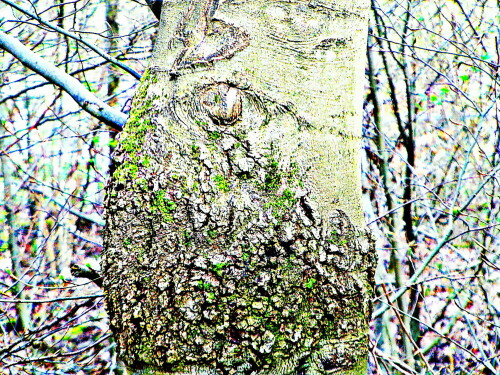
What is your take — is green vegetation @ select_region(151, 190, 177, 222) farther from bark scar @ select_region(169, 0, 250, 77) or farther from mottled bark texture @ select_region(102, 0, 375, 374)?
bark scar @ select_region(169, 0, 250, 77)

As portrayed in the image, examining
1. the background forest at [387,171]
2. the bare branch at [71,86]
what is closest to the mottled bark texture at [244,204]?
the bare branch at [71,86]

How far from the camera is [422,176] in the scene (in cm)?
426

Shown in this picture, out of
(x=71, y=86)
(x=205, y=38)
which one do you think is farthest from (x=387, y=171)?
(x=205, y=38)

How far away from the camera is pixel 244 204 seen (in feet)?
2.81

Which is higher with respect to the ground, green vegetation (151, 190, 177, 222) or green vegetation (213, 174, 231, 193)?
green vegetation (213, 174, 231, 193)

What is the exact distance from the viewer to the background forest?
374 cm

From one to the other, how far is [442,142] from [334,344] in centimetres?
409

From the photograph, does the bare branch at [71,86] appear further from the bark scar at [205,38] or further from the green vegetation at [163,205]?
the green vegetation at [163,205]

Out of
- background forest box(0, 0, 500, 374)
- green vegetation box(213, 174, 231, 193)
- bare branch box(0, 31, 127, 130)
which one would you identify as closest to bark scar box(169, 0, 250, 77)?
green vegetation box(213, 174, 231, 193)

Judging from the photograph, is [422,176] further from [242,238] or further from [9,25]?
[9,25]

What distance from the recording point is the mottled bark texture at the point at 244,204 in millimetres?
815

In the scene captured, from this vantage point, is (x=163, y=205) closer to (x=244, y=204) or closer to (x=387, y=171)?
(x=244, y=204)

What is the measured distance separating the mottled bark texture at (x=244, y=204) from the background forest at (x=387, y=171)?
8.77ft

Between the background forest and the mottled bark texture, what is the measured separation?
2674mm
